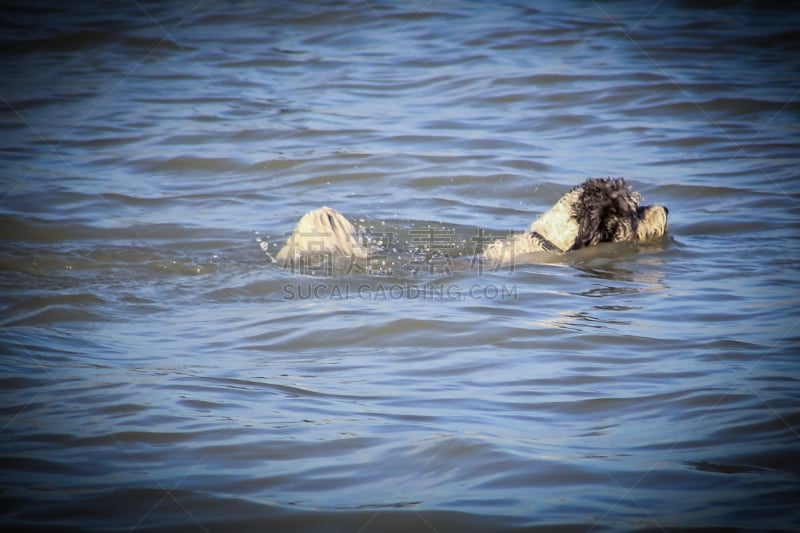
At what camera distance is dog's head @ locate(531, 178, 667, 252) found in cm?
696

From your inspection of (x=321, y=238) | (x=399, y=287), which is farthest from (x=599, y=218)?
(x=321, y=238)

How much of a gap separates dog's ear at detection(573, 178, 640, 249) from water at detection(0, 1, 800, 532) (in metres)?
0.18

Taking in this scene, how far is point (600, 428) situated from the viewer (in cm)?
396

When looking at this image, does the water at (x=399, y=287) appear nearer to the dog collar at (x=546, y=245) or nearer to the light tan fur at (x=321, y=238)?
the dog collar at (x=546, y=245)

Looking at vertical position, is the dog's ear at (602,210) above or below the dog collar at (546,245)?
above

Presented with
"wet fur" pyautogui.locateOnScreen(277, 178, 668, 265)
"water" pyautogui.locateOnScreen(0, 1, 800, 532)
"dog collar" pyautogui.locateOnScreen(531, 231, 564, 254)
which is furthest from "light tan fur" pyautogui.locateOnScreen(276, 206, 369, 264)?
"dog collar" pyautogui.locateOnScreen(531, 231, 564, 254)

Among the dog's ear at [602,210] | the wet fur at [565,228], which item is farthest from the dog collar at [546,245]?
the dog's ear at [602,210]

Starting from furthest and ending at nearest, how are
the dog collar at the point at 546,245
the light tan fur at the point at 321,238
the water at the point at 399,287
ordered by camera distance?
the dog collar at the point at 546,245 → the light tan fur at the point at 321,238 → the water at the point at 399,287

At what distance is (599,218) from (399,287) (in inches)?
72.0

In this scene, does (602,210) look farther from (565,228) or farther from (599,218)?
(565,228)

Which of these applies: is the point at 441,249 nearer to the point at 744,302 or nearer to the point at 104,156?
the point at 744,302

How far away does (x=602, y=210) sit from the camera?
703 cm

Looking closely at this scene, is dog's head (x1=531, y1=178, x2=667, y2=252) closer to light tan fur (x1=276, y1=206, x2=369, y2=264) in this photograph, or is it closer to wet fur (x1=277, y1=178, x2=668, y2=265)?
wet fur (x1=277, y1=178, x2=668, y2=265)

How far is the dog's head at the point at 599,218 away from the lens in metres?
6.96
